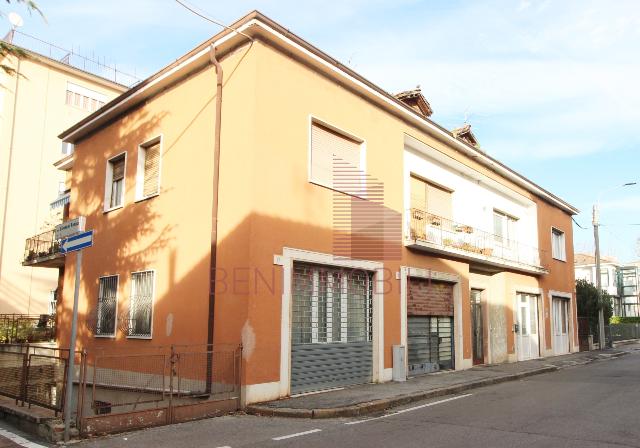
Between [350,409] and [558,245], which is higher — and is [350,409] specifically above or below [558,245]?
below

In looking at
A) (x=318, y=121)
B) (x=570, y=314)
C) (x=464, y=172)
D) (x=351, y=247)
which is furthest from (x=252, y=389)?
(x=570, y=314)

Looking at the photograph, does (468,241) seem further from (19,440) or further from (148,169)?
(19,440)

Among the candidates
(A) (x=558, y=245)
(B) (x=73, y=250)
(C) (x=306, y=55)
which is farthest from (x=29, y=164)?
(A) (x=558, y=245)

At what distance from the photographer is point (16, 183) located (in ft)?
83.0

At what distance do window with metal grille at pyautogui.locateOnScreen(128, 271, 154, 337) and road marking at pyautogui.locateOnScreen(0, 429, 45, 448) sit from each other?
441 centimetres

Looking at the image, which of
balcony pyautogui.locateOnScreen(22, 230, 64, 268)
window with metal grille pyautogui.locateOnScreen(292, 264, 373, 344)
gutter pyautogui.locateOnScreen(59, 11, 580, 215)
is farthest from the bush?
balcony pyautogui.locateOnScreen(22, 230, 64, 268)

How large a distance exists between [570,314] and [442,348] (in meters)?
12.6

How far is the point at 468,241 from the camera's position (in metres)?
17.9

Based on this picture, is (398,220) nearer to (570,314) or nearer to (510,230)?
(510,230)

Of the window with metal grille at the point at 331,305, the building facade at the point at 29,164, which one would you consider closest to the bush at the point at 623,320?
the window with metal grille at the point at 331,305

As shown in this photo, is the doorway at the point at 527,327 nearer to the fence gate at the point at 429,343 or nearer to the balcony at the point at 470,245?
the balcony at the point at 470,245

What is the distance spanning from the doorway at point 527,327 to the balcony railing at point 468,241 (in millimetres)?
1371

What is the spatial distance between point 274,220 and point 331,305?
2563 mm

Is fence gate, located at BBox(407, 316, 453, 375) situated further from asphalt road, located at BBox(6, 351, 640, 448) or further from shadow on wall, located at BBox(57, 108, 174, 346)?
shadow on wall, located at BBox(57, 108, 174, 346)
